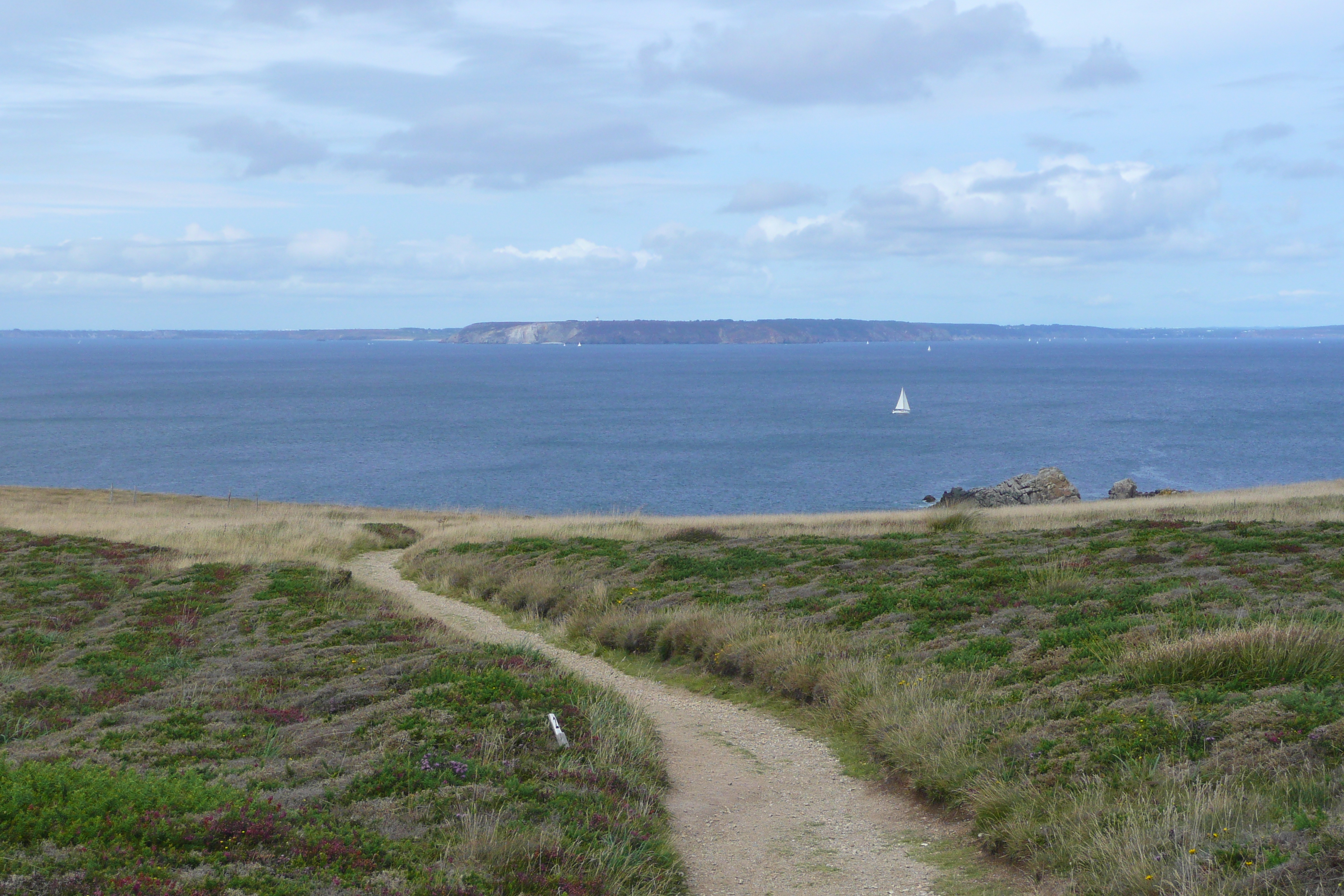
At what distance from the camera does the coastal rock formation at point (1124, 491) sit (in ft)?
152

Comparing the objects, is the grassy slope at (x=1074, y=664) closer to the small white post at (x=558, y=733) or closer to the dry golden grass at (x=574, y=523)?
the small white post at (x=558, y=733)

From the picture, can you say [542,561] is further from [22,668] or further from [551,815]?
[551,815]

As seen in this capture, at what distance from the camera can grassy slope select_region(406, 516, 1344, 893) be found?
6480 mm

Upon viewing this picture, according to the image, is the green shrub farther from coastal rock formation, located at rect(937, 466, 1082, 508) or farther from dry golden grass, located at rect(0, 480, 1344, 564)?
coastal rock formation, located at rect(937, 466, 1082, 508)

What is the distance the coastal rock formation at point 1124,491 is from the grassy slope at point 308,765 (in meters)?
40.0

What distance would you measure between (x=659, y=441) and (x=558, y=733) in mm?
76615

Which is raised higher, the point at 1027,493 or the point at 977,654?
the point at 977,654

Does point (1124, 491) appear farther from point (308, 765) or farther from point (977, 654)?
point (308, 765)

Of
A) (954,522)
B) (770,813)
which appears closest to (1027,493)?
(954,522)

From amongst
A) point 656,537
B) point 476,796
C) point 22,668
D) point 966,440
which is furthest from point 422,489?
point 476,796

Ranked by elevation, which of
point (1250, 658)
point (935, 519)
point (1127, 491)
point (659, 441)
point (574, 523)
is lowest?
point (659, 441)

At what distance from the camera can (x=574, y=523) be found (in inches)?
1166

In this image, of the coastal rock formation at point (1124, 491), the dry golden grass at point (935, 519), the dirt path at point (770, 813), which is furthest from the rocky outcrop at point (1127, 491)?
the dirt path at point (770, 813)

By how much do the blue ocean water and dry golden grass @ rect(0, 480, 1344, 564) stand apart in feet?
58.6
